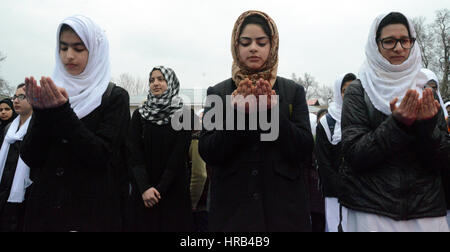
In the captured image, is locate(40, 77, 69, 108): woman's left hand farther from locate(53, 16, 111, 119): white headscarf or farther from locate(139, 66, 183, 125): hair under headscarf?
locate(139, 66, 183, 125): hair under headscarf

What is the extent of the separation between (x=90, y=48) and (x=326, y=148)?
2789 mm

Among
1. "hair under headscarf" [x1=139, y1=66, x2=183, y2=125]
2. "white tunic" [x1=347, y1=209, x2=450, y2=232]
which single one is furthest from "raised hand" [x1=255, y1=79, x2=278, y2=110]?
"hair under headscarf" [x1=139, y1=66, x2=183, y2=125]

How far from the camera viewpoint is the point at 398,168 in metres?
2.05

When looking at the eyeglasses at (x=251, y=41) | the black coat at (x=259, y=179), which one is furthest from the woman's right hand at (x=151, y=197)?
the eyeglasses at (x=251, y=41)

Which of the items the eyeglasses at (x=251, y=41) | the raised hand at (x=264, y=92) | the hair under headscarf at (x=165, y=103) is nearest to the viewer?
the raised hand at (x=264, y=92)

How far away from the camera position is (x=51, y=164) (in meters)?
2.10

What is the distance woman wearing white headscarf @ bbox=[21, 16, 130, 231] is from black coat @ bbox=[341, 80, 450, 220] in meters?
1.61

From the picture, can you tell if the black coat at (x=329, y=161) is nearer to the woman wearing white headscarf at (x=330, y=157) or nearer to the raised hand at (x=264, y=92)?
the woman wearing white headscarf at (x=330, y=157)

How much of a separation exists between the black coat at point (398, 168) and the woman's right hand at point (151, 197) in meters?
1.84

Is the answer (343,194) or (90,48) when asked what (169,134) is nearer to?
(90,48)

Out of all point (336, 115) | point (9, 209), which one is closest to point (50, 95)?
point (9, 209)

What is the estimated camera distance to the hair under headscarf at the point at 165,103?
11.7 feet
